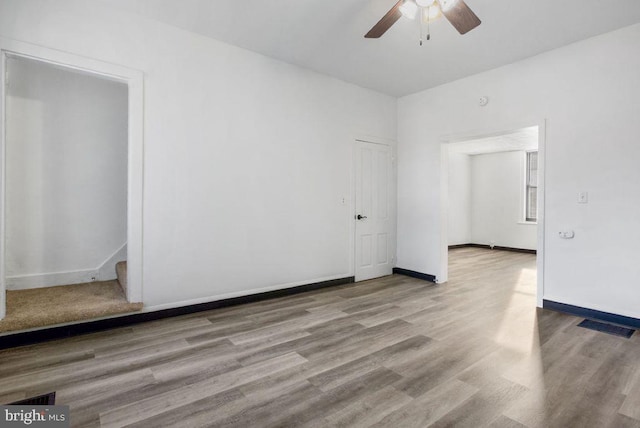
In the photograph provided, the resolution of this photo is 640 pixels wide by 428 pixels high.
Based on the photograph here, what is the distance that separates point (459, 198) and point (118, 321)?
8.81 meters

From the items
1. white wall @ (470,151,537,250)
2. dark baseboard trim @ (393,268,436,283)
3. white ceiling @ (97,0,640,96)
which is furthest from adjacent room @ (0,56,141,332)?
white wall @ (470,151,537,250)

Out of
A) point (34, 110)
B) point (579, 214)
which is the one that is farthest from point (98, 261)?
point (579, 214)

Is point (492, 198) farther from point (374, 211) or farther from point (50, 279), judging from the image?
point (50, 279)

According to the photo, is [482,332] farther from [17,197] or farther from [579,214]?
[17,197]

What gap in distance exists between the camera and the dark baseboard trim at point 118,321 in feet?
8.93

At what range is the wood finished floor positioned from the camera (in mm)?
1881

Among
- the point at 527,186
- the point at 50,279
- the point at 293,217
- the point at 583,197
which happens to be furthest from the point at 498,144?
the point at 50,279

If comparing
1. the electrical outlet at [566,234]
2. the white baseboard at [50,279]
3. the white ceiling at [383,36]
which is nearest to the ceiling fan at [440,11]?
the white ceiling at [383,36]

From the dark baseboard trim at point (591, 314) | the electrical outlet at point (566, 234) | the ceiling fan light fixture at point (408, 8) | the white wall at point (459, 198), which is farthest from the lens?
the white wall at point (459, 198)

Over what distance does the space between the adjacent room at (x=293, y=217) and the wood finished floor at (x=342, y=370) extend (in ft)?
0.07

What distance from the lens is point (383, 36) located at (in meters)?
3.50

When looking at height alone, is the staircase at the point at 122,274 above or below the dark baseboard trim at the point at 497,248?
above

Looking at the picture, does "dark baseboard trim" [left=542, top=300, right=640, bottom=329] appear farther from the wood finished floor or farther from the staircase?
the staircase

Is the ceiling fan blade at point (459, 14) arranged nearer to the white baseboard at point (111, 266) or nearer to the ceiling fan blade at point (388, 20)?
the ceiling fan blade at point (388, 20)
